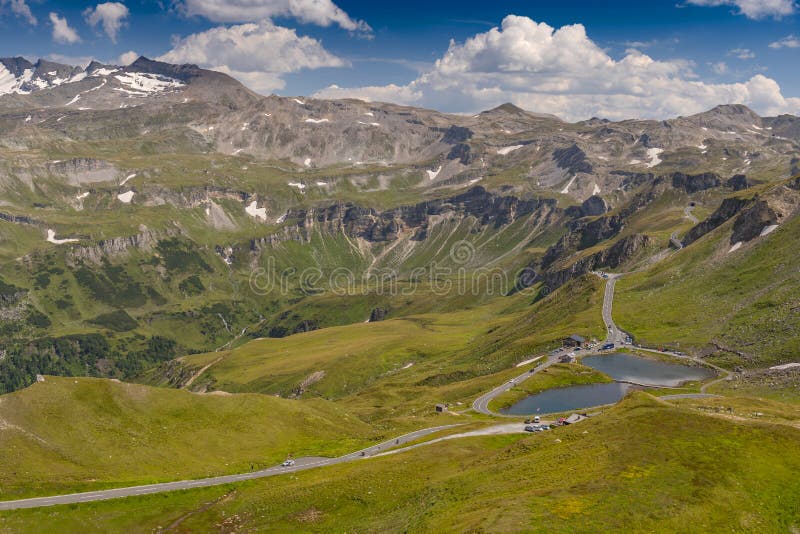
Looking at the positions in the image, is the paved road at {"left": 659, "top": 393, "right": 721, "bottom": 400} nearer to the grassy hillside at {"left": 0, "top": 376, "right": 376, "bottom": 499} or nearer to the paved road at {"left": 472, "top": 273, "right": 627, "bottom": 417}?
the paved road at {"left": 472, "top": 273, "right": 627, "bottom": 417}

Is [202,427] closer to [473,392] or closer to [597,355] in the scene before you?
[473,392]

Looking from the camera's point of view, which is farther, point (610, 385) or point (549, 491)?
point (610, 385)

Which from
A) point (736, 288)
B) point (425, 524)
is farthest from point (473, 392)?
point (425, 524)

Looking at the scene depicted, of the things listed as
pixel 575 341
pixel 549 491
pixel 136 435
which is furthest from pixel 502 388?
pixel 549 491

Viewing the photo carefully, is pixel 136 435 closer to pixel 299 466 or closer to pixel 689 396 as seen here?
pixel 299 466

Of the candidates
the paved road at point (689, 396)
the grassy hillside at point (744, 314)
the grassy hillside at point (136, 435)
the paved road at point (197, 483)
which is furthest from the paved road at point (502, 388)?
the paved road at point (689, 396)

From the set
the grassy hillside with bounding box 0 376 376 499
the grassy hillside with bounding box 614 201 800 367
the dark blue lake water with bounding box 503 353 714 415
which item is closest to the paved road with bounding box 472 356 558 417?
the dark blue lake water with bounding box 503 353 714 415
